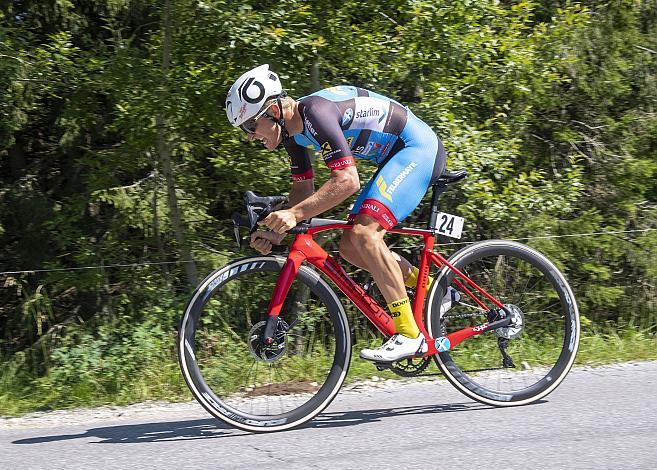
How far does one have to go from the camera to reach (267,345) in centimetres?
480

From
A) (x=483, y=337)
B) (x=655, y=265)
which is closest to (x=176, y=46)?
(x=483, y=337)

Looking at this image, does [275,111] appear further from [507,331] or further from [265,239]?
[507,331]

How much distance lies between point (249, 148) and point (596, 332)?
11.3ft

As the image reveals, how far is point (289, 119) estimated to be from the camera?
15.6ft

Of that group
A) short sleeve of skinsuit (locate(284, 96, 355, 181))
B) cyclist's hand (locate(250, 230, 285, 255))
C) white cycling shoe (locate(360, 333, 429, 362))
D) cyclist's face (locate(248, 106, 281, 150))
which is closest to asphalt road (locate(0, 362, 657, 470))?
white cycling shoe (locate(360, 333, 429, 362))

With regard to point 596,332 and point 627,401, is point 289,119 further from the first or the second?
point 596,332

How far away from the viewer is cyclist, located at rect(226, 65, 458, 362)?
15.1 ft

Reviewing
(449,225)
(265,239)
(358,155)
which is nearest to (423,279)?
(449,225)

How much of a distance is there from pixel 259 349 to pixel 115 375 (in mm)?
1515

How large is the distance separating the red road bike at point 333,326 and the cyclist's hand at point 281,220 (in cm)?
13

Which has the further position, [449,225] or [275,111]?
[449,225]

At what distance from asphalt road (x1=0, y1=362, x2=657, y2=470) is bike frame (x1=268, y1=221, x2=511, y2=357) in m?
0.48

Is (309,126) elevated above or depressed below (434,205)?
above

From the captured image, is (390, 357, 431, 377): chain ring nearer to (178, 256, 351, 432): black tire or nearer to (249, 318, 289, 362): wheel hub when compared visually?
(178, 256, 351, 432): black tire
